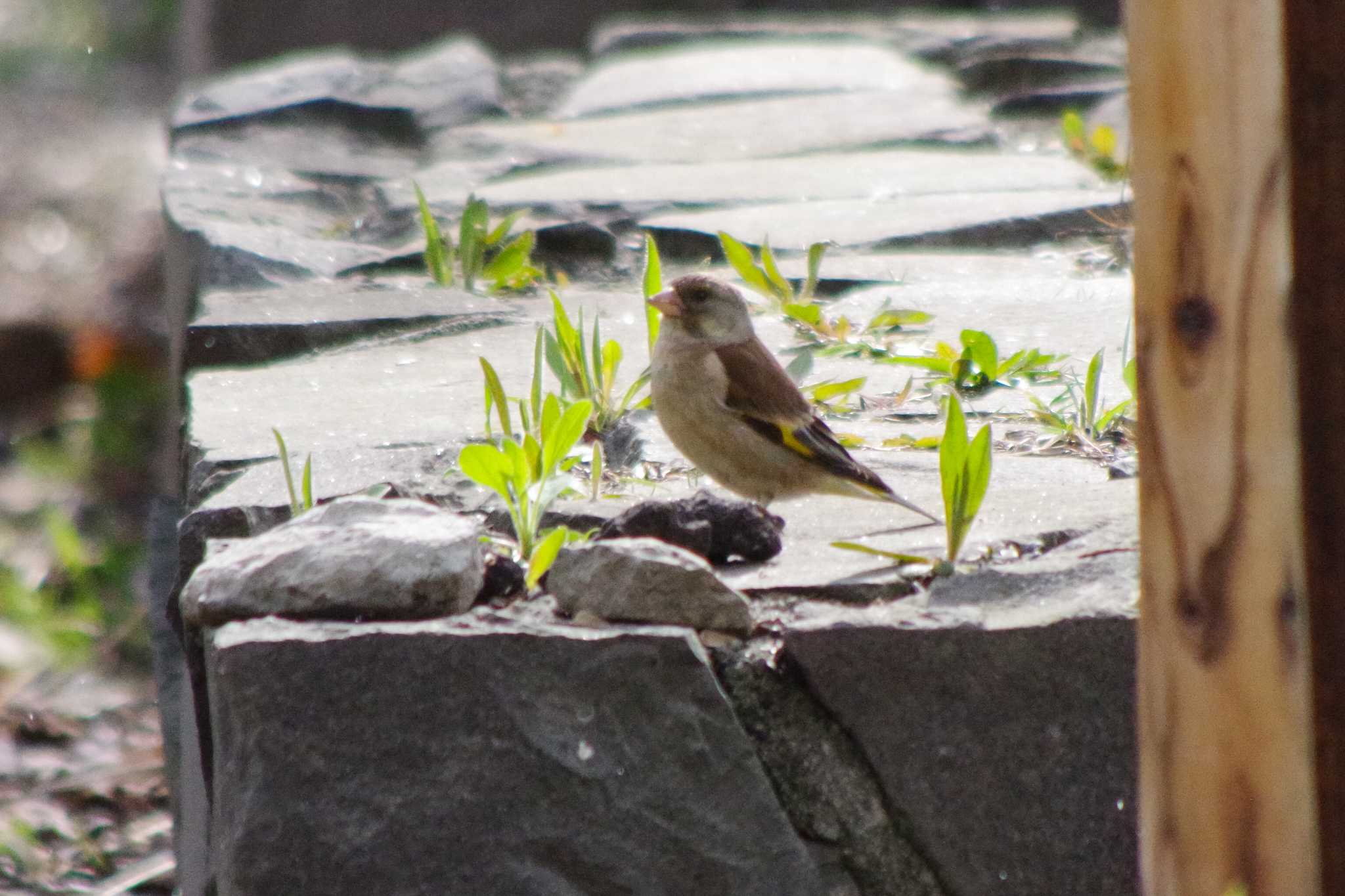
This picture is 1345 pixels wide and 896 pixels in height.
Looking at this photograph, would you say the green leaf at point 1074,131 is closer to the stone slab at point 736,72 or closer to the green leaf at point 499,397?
the stone slab at point 736,72

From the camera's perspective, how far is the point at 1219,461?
1467 millimetres

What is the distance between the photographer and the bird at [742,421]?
2439mm

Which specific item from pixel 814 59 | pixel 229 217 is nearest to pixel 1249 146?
pixel 229 217

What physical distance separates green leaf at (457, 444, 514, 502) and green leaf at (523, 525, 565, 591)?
147 millimetres

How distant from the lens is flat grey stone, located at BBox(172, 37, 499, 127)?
5.49 metres

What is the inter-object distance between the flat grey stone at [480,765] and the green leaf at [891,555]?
0.28m

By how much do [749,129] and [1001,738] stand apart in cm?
377

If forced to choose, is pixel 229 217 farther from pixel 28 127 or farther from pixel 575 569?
pixel 28 127

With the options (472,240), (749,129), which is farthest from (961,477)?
(749,129)

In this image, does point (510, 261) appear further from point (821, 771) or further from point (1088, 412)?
point (821, 771)

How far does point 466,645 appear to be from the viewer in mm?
1732

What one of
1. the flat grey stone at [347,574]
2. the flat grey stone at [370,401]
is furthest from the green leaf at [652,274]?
the flat grey stone at [347,574]

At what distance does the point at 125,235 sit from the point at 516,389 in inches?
310

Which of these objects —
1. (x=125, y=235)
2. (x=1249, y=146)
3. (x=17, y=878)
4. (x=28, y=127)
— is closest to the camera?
(x=1249, y=146)
